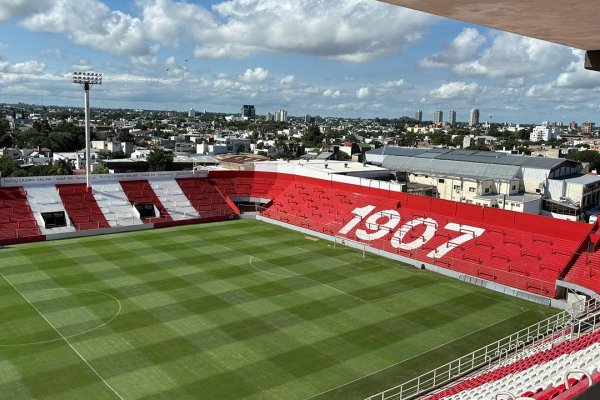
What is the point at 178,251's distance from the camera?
34656 millimetres

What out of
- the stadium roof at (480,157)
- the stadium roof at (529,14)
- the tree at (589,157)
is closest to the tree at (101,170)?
the stadium roof at (480,157)

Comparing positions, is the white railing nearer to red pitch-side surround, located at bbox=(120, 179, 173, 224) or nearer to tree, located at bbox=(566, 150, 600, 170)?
red pitch-side surround, located at bbox=(120, 179, 173, 224)

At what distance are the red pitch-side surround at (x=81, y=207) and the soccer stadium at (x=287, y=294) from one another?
16 cm

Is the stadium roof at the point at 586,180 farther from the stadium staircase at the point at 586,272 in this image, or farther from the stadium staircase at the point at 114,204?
the stadium staircase at the point at 114,204

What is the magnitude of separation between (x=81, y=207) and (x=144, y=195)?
570 centimetres

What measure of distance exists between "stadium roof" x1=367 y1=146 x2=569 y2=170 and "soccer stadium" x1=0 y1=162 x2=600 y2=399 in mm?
23160

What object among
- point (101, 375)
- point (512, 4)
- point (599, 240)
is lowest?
point (101, 375)

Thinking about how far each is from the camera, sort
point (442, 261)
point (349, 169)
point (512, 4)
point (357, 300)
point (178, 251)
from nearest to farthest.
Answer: point (512, 4), point (357, 300), point (442, 261), point (178, 251), point (349, 169)

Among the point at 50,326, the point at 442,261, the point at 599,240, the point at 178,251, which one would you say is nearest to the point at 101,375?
the point at 50,326

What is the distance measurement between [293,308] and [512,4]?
21.3 m

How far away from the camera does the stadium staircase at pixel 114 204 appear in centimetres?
4112

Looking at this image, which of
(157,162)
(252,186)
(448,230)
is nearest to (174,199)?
(252,186)

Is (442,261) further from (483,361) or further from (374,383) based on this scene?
(374,383)

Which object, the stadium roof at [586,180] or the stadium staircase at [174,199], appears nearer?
the stadium staircase at [174,199]
